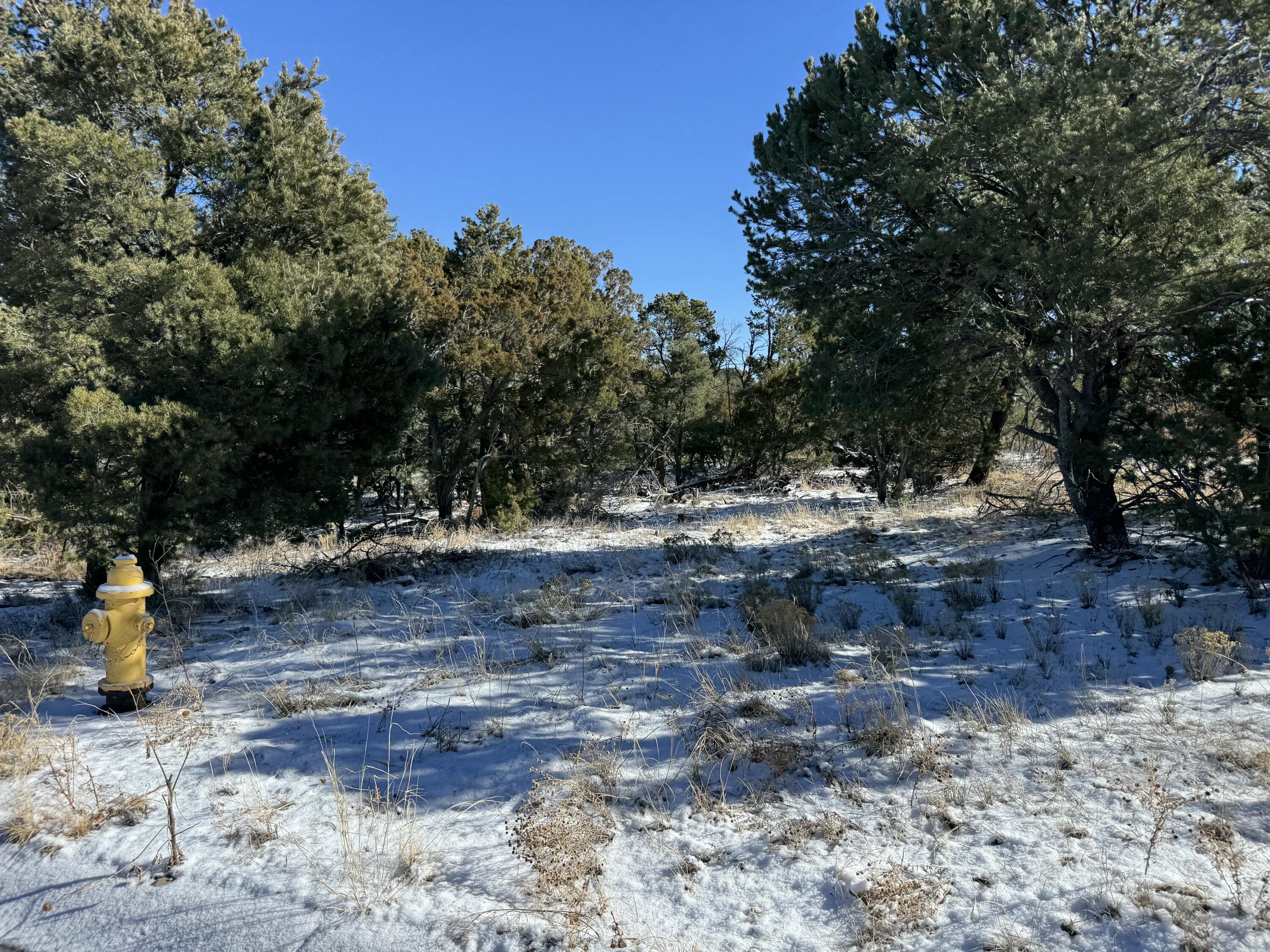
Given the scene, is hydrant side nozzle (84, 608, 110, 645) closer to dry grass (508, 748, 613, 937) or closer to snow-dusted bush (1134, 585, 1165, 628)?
→ dry grass (508, 748, 613, 937)

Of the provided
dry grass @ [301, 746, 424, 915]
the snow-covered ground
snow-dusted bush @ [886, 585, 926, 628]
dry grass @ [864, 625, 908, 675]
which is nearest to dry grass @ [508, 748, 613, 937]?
the snow-covered ground

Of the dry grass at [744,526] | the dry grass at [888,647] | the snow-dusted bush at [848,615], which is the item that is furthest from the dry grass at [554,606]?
the dry grass at [744,526]

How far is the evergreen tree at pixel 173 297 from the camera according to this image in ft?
22.4

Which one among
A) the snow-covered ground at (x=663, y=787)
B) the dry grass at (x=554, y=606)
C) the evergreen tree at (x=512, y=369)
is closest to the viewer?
the snow-covered ground at (x=663, y=787)

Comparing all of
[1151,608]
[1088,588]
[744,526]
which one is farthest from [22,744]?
[744,526]

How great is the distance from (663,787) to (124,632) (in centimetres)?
361

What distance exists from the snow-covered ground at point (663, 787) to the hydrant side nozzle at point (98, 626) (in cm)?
59

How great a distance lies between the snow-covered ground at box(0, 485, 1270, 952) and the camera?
2676 millimetres

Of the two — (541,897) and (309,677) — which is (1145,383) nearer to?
(541,897)

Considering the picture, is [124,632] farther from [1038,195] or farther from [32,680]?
[1038,195]

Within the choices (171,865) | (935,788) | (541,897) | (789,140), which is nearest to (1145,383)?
(789,140)

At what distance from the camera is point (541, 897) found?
2770mm

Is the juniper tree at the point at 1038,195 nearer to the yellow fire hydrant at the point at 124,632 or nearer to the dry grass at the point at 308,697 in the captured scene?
the dry grass at the point at 308,697

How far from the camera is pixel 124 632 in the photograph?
14.5ft
